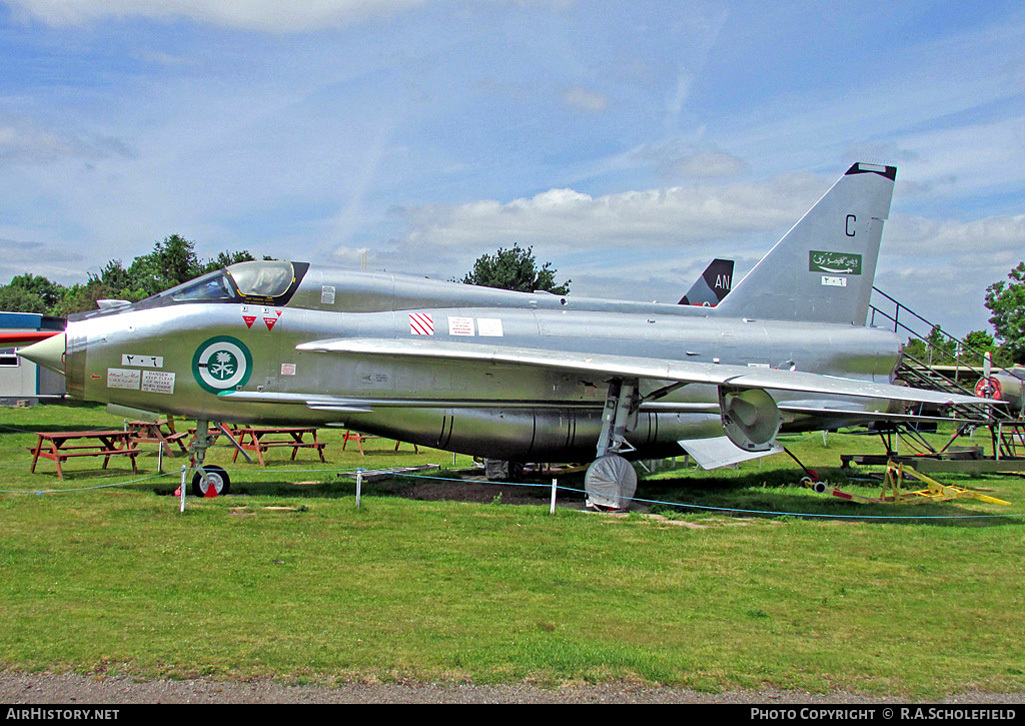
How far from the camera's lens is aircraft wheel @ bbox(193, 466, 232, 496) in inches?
477

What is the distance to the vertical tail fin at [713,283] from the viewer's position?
1241 inches

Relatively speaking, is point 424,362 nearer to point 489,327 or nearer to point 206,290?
point 489,327

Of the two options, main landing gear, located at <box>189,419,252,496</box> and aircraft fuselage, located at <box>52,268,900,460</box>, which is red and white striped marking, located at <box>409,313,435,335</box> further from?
main landing gear, located at <box>189,419,252,496</box>

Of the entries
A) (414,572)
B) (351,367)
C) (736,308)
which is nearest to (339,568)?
(414,572)

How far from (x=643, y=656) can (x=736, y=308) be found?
1124 cm

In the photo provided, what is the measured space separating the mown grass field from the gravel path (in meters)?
0.14

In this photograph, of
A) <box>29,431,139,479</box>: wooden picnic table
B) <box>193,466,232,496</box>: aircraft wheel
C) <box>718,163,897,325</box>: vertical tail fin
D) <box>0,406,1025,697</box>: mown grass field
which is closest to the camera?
<box>0,406,1025,697</box>: mown grass field

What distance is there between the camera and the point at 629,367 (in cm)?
1187

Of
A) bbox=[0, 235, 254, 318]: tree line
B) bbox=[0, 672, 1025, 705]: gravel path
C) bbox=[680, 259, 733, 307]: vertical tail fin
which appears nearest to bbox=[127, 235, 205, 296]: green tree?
bbox=[0, 235, 254, 318]: tree line

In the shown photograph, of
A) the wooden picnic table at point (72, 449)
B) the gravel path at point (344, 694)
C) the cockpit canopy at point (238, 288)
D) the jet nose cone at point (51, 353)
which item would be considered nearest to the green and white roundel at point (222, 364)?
the cockpit canopy at point (238, 288)

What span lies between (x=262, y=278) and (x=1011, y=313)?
66.2 meters

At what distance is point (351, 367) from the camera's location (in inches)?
494

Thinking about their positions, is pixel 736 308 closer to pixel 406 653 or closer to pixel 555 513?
pixel 555 513

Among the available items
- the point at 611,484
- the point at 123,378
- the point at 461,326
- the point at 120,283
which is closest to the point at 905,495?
the point at 611,484
